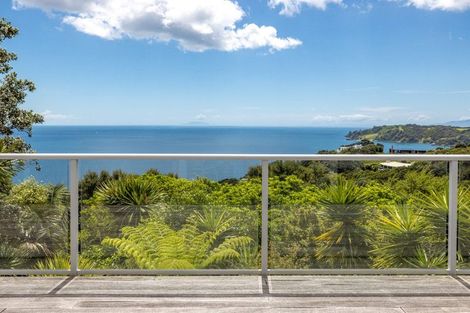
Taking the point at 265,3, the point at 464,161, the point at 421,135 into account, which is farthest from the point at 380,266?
the point at 265,3

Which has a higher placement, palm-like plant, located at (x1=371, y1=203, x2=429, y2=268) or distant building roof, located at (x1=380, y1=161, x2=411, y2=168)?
distant building roof, located at (x1=380, y1=161, x2=411, y2=168)

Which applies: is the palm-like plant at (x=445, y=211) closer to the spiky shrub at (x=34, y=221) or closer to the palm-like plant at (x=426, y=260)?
the palm-like plant at (x=426, y=260)

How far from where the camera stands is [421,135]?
82.4 feet

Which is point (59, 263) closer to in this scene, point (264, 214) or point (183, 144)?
point (264, 214)

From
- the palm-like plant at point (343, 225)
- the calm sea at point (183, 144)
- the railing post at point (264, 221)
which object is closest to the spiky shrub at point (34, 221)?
the calm sea at point (183, 144)

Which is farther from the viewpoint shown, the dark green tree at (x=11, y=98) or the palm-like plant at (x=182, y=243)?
the dark green tree at (x=11, y=98)

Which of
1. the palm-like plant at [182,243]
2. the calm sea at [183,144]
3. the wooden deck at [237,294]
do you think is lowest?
the wooden deck at [237,294]

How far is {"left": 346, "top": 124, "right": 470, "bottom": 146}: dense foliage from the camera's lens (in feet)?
78.4

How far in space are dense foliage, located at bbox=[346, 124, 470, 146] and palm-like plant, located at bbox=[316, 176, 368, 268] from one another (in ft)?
62.8

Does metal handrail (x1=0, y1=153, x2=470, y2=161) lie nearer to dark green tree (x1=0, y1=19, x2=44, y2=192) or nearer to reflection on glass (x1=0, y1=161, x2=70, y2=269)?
→ reflection on glass (x1=0, y1=161, x2=70, y2=269)

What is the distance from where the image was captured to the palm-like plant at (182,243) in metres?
4.02

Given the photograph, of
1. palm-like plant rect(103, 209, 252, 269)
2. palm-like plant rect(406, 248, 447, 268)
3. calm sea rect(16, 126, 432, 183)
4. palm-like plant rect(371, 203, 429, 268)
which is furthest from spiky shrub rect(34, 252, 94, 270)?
palm-like plant rect(406, 248, 447, 268)

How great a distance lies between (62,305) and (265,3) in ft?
196

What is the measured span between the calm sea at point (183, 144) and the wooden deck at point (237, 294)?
2.73 ft
